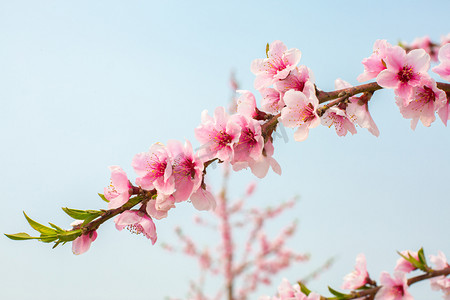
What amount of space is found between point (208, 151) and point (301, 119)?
36 centimetres

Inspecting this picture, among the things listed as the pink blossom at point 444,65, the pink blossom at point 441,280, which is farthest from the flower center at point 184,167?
the pink blossom at point 441,280

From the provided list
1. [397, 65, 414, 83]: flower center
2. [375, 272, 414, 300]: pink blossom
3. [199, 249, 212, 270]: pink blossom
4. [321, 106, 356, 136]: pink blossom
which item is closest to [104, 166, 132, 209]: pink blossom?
[321, 106, 356, 136]: pink blossom

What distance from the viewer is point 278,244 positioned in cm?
814

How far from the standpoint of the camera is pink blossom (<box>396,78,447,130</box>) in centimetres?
158

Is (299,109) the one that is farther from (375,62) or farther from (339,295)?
(339,295)

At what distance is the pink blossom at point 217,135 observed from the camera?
1.43 metres

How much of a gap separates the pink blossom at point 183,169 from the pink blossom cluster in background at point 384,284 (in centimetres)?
84

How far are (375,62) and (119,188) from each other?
1100 millimetres

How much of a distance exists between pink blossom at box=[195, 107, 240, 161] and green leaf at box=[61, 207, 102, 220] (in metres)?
0.43

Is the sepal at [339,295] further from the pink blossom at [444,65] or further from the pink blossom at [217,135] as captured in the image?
the pink blossom at [444,65]

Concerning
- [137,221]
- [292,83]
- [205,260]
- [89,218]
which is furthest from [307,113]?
[205,260]

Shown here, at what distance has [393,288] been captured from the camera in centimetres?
187

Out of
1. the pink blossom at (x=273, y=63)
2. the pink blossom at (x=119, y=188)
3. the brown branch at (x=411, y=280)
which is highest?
the pink blossom at (x=273, y=63)

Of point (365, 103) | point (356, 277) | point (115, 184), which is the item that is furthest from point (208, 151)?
point (356, 277)
